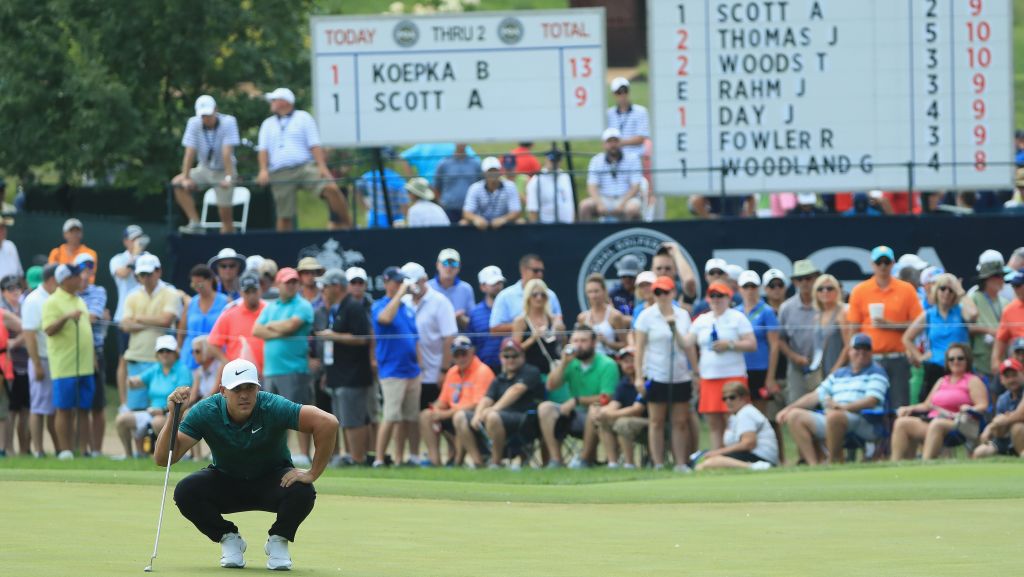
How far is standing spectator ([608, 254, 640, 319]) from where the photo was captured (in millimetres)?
19453

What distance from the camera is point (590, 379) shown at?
59.8 feet

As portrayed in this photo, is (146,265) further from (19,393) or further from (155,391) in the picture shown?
(19,393)

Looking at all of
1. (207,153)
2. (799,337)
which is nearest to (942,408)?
(799,337)

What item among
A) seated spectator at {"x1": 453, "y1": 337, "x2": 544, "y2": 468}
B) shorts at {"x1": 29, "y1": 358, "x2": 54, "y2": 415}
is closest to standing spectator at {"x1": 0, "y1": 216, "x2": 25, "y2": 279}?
shorts at {"x1": 29, "y1": 358, "x2": 54, "y2": 415}

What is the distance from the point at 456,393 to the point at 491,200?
362cm

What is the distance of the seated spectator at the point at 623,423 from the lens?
17.9 meters

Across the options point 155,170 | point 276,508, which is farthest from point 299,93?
point 276,508

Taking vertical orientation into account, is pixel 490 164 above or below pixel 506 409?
above

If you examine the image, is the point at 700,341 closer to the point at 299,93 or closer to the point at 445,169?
the point at 445,169

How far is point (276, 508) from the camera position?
10234 millimetres

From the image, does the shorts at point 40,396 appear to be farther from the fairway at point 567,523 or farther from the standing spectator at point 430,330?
the standing spectator at point 430,330

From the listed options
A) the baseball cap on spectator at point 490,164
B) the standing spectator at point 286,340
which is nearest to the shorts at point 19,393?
the standing spectator at point 286,340

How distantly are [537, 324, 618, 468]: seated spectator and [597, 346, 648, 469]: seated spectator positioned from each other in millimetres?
121

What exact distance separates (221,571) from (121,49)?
59.9 ft
